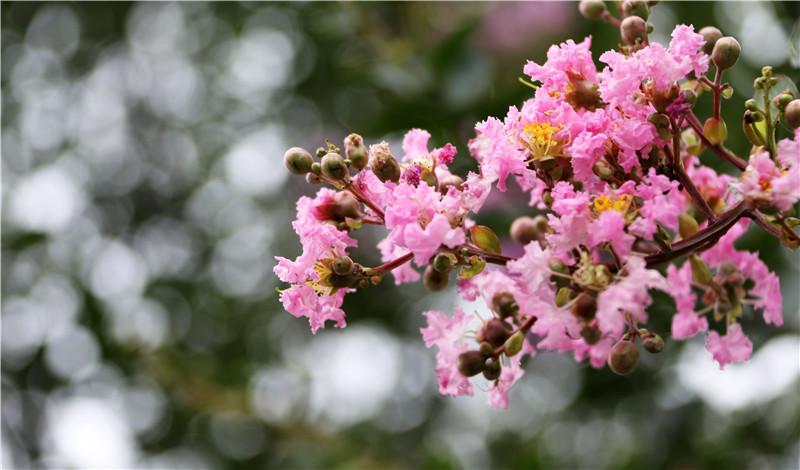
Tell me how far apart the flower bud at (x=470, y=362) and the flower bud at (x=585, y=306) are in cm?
12

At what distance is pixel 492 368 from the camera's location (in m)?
0.94

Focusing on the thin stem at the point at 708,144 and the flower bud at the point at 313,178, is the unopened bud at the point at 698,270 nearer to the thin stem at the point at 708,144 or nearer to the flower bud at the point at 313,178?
A: the thin stem at the point at 708,144

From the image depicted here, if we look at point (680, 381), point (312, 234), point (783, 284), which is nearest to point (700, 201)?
point (312, 234)

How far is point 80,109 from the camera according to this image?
3.50m

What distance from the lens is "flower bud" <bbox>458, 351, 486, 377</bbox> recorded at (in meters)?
0.93

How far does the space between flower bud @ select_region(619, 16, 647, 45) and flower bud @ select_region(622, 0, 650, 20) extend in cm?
6

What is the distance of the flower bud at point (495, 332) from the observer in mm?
931

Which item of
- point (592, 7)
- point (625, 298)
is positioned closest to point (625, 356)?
point (625, 298)

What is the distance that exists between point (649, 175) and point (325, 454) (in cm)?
197

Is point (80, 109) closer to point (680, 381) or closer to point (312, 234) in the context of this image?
point (680, 381)

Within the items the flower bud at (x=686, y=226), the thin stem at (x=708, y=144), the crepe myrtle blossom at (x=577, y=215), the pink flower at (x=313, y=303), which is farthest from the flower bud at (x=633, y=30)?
the pink flower at (x=313, y=303)

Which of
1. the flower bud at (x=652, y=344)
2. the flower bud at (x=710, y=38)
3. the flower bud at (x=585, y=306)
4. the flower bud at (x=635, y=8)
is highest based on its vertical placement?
the flower bud at (x=635, y=8)

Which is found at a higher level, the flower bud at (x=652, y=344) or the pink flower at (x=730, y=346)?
the pink flower at (x=730, y=346)

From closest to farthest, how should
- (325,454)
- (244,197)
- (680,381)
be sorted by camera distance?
(680,381) < (325,454) < (244,197)
